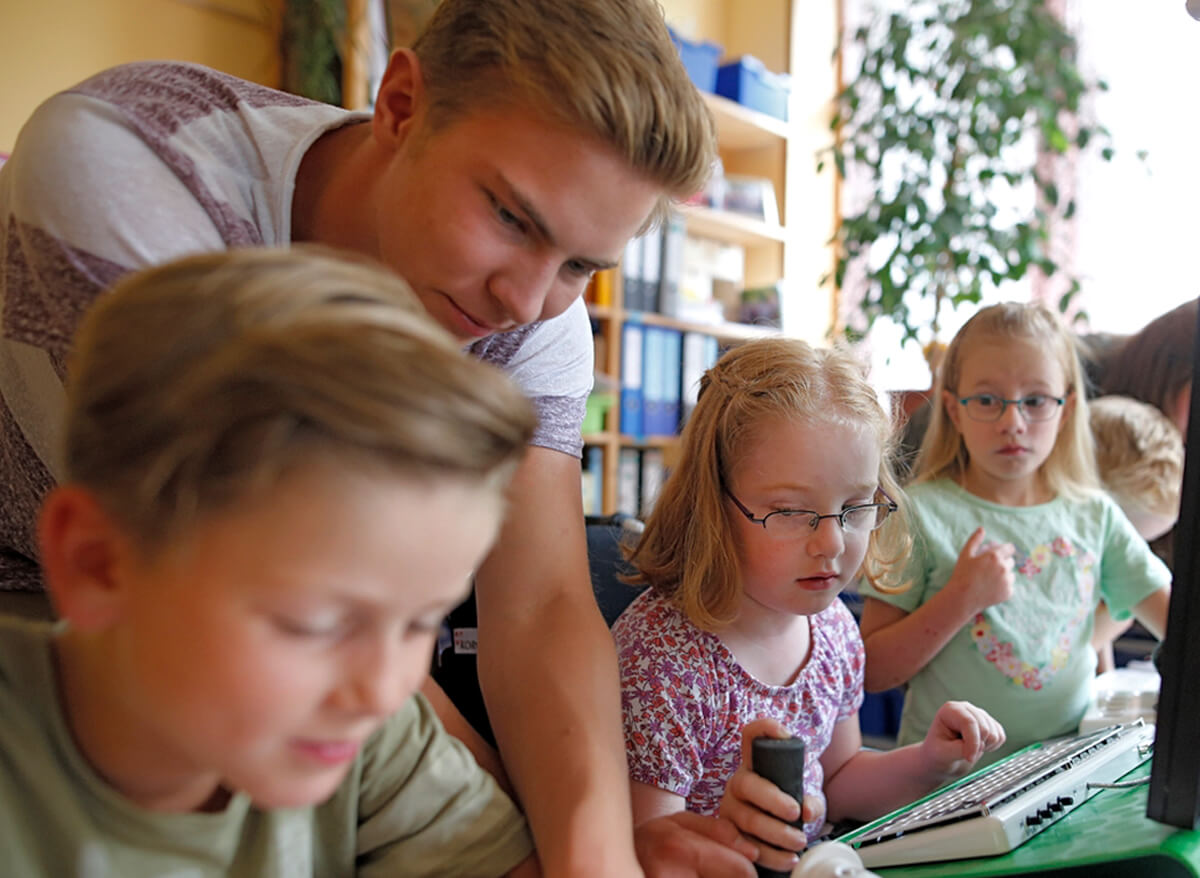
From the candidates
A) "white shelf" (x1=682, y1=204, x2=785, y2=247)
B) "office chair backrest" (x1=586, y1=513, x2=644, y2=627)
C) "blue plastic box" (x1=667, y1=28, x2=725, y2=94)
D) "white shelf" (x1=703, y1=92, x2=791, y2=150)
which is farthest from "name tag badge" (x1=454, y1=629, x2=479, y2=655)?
"white shelf" (x1=703, y1=92, x2=791, y2=150)

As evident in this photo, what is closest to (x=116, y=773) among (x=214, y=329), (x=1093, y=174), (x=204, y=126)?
(x=214, y=329)

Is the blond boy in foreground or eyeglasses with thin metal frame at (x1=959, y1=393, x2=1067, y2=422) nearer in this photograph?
the blond boy in foreground

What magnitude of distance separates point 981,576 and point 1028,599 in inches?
7.4

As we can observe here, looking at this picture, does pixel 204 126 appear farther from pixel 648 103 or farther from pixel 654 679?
pixel 654 679

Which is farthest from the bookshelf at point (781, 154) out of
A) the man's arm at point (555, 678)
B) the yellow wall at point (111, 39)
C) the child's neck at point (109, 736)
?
the child's neck at point (109, 736)

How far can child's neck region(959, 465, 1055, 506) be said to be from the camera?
63.2 inches

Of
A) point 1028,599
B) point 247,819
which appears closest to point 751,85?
point 1028,599

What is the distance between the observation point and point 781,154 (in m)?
4.04

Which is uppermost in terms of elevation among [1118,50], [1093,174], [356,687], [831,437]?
[1118,50]

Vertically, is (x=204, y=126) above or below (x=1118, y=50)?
below

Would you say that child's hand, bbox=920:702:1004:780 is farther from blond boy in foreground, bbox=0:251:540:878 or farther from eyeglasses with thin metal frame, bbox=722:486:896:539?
blond boy in foreground, bbox=0:251:540:878

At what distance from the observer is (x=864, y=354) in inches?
51.5

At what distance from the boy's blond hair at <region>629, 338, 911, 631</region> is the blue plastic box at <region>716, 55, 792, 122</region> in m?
2.82

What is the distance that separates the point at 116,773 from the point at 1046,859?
558mm
